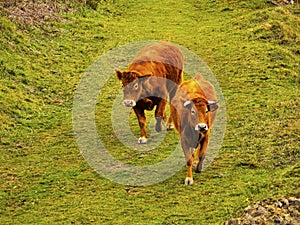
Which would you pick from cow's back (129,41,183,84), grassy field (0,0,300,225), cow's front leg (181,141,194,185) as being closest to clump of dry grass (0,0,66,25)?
grassy field (0,0,300,225)

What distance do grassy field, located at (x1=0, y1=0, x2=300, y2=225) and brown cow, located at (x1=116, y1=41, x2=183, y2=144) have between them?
0.94 m

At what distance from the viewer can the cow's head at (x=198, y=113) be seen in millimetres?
12875

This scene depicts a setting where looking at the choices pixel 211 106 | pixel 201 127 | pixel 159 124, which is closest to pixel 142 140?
pixel 159 124

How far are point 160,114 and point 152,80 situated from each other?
3.51ft

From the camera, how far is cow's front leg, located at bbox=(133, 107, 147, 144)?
51.5ft

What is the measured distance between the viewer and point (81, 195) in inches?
536

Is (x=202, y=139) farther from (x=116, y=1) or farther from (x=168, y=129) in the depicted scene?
(x=116, y=1)

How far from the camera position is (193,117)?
13070 millimetres

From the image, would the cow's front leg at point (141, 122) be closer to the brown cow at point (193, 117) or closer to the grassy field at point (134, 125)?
the grassy field at point (134, 125)

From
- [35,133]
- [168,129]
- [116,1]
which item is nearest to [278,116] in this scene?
[168,129]

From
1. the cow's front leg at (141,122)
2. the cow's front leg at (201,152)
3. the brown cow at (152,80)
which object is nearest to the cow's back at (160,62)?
the brown cow at (152,80)

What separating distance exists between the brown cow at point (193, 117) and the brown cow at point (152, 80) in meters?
1.50

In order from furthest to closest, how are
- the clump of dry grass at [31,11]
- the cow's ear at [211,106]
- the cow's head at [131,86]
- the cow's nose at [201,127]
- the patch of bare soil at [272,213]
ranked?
1. the clump of dry grass at [31,11]
2. the cow's head at [131,86]
3. the cow's ear at [211,106]
4. the cow's nose at [201,127]
5. the patch of bare soil at [272,213]

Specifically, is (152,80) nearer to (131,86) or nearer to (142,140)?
(131,86)
